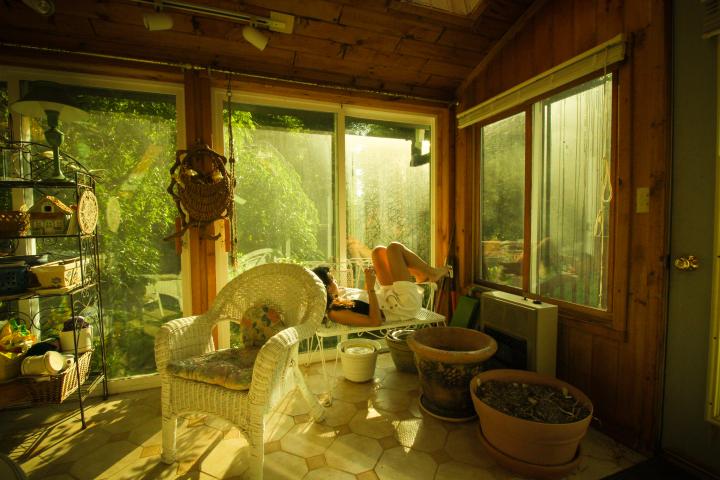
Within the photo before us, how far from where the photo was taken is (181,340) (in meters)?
1.78

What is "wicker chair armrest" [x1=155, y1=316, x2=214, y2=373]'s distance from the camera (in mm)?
1681

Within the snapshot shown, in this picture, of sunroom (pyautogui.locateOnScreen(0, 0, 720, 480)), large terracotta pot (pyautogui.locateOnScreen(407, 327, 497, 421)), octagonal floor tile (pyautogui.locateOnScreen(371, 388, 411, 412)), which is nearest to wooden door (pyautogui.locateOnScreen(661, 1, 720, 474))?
sunroom (pyautogui.locateOnScreen(0, 0, 720, 480))

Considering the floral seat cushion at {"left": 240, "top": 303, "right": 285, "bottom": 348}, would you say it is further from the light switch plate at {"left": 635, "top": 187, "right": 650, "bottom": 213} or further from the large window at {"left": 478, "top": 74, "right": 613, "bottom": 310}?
the light switch plate at {"left": 635, "top": 187, "right": 650, "bottom": 213}

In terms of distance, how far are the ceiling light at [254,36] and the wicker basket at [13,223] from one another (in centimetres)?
158

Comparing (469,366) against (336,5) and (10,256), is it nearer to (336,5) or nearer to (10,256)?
(336,5)

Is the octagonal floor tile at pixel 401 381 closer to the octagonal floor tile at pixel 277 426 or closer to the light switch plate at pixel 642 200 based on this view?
the octagonal floor tile at pixel 277 426

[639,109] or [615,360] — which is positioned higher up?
[639,109]

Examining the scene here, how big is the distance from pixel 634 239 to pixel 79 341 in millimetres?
3143

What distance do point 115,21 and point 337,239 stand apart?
200 cm

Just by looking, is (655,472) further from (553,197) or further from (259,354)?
(259,354)

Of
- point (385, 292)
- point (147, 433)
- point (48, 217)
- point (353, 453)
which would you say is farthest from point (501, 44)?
point (147, 433)

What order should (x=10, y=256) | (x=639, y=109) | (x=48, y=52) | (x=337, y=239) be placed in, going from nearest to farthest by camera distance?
(x=639, y=109), (x=10, y=256), (x=48, y=52), (x=337, y=239)

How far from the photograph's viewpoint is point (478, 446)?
70.3 inches

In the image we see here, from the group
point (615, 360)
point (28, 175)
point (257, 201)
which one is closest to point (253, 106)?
point (257, 201)
